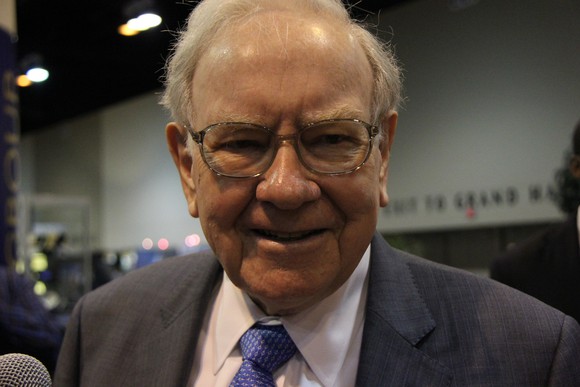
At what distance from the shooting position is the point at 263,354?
4.41ft

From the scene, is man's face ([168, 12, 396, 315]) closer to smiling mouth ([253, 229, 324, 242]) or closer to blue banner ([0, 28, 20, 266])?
smiling mouth ([253, 229, 324, 242])

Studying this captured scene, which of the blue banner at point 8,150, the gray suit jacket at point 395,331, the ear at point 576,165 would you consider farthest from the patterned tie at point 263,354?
the blue banner at point 8,150

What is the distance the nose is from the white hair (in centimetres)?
23

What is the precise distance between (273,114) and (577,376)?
797 millimetres

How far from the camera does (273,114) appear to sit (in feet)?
4.02

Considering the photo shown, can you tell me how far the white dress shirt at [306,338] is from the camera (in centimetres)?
134

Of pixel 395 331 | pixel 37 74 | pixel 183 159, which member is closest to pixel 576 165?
pixel 395 331

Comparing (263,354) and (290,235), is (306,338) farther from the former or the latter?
(290,235)

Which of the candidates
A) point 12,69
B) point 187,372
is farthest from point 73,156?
point 187,372

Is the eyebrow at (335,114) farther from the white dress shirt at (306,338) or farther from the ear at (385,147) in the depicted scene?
the white dress shirt at (306,338)

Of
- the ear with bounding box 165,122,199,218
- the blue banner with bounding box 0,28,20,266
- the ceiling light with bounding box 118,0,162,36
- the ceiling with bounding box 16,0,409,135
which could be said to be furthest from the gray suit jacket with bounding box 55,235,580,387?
the ceiling light with bounding box 118,0,162,36

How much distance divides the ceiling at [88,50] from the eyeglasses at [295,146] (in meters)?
4.01

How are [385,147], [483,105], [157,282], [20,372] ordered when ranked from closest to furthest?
[20,372] < [385,147] < [157,282] < [483,105]

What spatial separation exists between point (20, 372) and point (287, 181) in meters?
0.55
